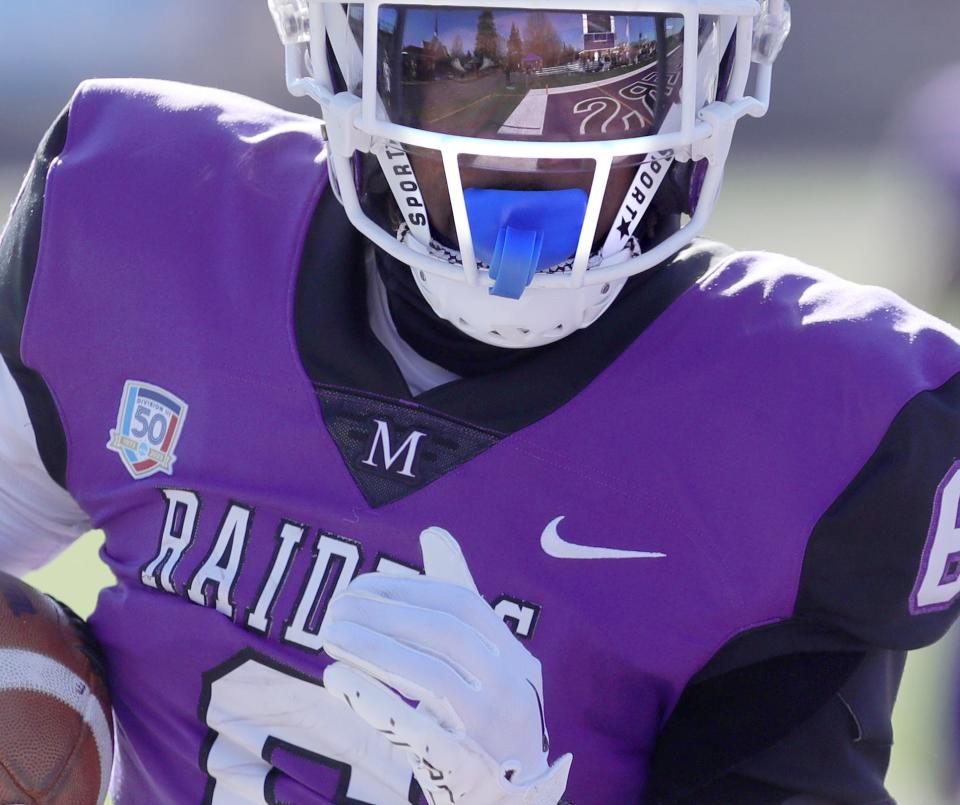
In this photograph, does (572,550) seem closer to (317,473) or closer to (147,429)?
(317,473)

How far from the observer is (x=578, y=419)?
1.20m

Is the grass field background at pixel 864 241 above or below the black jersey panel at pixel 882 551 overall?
below

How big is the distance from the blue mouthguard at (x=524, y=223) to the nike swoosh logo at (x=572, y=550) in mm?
206

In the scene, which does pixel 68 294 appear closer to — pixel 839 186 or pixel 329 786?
pixel 329 786

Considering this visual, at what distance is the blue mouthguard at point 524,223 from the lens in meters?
1.10

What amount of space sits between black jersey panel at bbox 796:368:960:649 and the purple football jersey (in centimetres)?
2

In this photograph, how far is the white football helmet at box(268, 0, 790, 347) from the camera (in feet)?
3.66

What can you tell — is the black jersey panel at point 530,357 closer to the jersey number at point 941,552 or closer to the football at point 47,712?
the jersey number at point 941,552

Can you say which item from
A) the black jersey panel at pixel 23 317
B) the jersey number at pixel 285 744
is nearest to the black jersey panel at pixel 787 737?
the jersey number at pixel 285 744

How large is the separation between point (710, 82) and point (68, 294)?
0.64m

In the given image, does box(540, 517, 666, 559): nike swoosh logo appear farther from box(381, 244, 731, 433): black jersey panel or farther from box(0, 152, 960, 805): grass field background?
box(0, 152, 960, 805): grass field background

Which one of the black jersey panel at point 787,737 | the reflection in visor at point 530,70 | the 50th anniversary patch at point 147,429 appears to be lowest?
the black jersey panel at point 787,737

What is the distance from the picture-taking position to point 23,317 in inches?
52.3

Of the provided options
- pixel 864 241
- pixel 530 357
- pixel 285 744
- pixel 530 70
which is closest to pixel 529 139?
pixel 530 70
